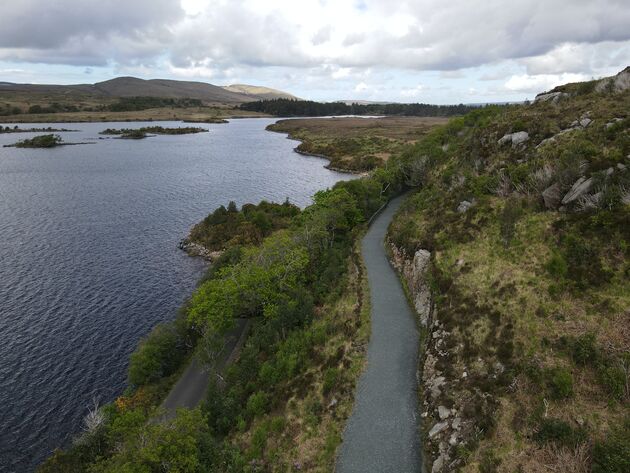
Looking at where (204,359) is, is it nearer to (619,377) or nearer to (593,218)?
(619,377)

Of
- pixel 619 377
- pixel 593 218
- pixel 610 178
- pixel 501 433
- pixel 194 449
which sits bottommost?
pixel 194 449

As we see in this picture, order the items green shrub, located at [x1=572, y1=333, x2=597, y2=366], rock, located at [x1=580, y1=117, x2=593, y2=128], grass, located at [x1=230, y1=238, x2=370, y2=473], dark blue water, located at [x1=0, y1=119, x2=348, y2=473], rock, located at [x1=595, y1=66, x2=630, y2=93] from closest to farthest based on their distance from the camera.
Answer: green shrub, located at [x1=572, y1=333, x2=597, y2=366] → grass, located at [x1=230, y1=238, x2=370, y2=473] → dark blue water, located at [x1=0, y1=119, x2=348, y2=473] → rock, located at [x1=580, y1=117, x2=593, y2=128] → rock, located at [x1=595, y1=66, x2=630, y2=93]

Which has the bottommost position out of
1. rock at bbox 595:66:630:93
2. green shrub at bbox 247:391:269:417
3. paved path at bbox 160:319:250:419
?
paved path at bbox 160:319:250:419

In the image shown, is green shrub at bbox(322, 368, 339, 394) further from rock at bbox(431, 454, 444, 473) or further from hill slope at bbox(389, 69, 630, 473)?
rock at bbox(431, 454, 444, 473)

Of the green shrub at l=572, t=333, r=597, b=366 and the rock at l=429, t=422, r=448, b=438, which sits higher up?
the green shrub at l=572, t=333, r=597, b=366

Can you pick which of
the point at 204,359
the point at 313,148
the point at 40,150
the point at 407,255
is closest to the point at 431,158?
the point at 407,255

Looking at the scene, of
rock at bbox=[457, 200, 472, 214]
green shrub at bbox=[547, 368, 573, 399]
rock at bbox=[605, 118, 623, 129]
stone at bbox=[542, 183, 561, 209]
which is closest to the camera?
green shrub at bbox=[547, 368, 573, 399]

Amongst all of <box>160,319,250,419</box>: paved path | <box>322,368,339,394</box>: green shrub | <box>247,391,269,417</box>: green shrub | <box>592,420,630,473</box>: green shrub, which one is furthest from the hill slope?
<box>160,319,250,419</box>: paved path
